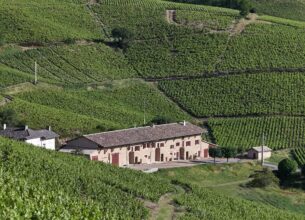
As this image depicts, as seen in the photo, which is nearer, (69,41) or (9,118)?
(9,118)

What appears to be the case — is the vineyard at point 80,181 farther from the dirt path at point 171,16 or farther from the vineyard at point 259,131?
the dirt path at point 171,16

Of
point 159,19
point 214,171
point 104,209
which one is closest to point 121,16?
point 159,19

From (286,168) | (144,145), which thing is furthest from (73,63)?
(286,168)

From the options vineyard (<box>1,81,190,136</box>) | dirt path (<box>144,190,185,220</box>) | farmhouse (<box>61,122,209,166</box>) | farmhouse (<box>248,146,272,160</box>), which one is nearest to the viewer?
dirt path (<box>144,190,185,220</box>)

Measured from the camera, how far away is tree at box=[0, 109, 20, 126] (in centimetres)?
8312

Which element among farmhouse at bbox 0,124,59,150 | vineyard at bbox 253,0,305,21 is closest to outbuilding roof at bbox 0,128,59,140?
farmhouse at bbox 0,124,59,150

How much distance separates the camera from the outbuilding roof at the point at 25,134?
251ft

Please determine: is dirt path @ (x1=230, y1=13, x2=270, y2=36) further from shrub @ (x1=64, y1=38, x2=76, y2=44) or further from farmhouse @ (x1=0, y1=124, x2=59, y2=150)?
farmhouse @ (x1=0, y1=124, x2=59, y2=150)

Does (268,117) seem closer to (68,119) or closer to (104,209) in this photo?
(68,119)

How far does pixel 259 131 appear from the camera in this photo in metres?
94.1

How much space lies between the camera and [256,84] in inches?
4225

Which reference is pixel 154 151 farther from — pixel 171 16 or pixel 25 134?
pixel 171 16

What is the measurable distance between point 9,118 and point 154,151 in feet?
47.1

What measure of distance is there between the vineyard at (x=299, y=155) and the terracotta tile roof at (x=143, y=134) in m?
9.89
